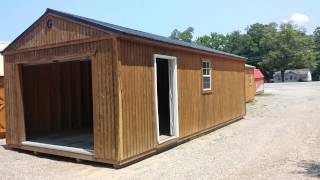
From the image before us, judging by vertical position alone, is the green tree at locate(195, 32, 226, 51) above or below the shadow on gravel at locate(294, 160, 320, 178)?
above

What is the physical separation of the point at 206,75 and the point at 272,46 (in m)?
65.9

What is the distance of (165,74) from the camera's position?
15820 mm

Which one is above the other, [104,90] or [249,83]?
[104,90]

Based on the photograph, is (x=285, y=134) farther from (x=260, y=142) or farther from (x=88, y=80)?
(x=88, y=80)

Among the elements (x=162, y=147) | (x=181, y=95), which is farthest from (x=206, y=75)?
(x=162, y=147)

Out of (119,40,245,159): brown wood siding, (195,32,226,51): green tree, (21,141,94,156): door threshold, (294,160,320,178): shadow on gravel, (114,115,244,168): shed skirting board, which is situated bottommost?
(294,160,320,178): shadow on gravel

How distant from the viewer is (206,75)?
41.6 ft

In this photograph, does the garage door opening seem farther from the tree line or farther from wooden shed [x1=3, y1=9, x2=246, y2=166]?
the tree line

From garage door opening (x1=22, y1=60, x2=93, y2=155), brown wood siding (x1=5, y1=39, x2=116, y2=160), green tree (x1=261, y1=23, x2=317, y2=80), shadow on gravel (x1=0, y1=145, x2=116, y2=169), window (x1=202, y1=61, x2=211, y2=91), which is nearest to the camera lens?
brown wood siding (x1=5, y1=39, x2=116, y2=160)

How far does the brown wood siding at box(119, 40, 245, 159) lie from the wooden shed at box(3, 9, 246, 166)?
0.02m

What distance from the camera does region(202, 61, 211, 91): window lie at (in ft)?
41.0

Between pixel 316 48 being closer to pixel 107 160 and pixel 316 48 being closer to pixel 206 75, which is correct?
pixel 206 75

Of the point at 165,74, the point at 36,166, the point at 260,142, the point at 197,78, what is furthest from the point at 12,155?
the point at 165,74

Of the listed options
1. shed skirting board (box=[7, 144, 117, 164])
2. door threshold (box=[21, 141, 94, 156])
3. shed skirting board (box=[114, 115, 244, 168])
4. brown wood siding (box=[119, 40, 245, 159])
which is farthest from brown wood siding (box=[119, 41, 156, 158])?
door threshold (box=[21, 141, 94, 156])
